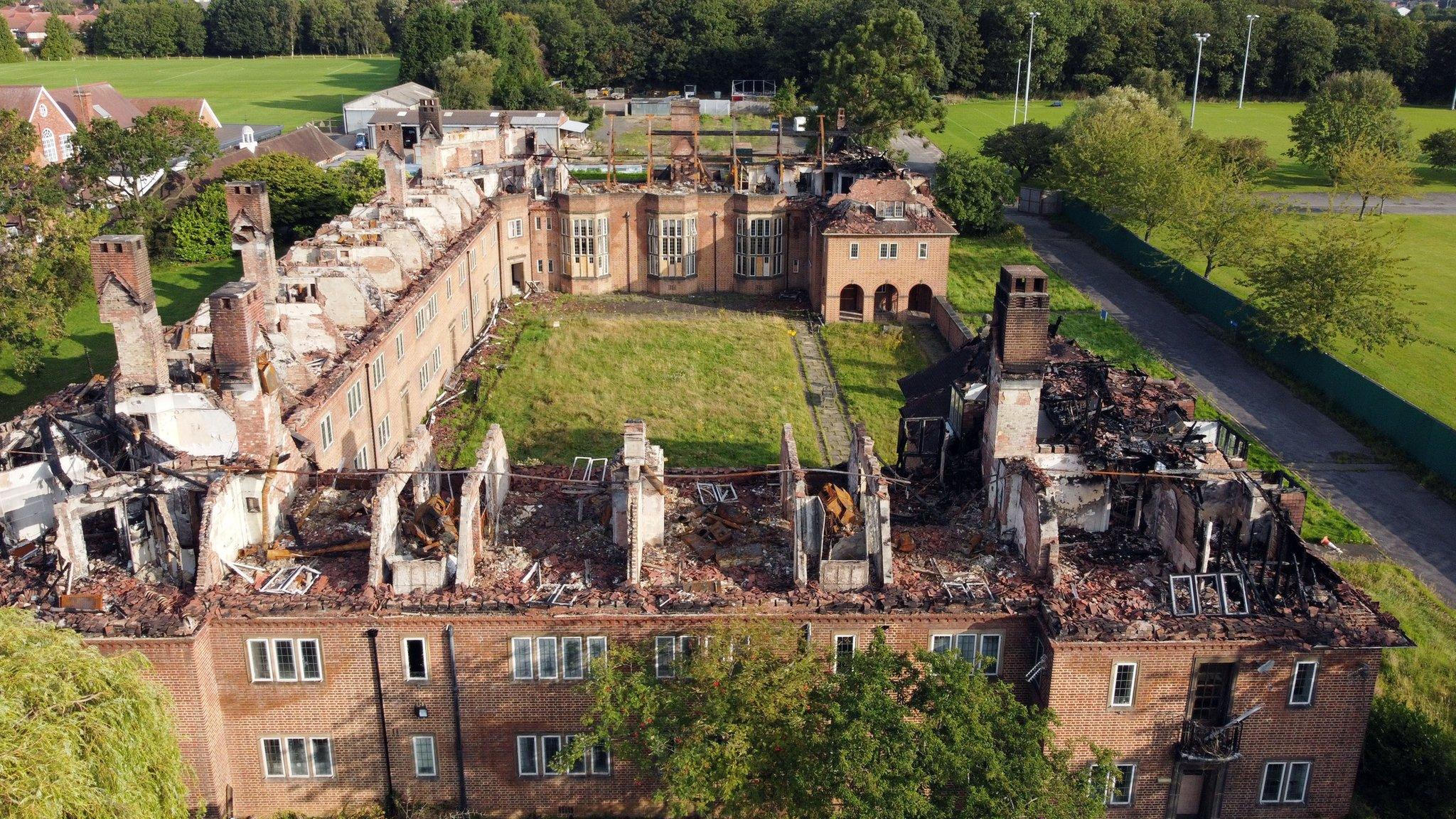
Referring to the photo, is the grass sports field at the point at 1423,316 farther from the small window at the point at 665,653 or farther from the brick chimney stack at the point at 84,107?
the brick chimney stack at the point at 84,107

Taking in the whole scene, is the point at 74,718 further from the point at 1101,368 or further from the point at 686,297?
the point at 686,297

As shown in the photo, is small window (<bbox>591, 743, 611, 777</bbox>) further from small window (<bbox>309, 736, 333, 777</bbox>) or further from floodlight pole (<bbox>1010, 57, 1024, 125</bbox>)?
floodlight pole (<bbox>1010, 57, 1024, 125</bbox>)

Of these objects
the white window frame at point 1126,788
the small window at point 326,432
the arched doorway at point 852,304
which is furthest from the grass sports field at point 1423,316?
the small window at point 326,432

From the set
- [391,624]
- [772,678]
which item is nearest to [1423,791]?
[772,678]

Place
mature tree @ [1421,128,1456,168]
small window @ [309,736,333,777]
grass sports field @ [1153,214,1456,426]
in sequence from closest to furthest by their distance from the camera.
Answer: small window @ [309,736,333,777]
grass sports field @ [1153,214,1456,426]
mature tree @ [1421,128,1456,168]

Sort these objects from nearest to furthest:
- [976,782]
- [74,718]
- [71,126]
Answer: [74,718]
[976,782]
[71,126]

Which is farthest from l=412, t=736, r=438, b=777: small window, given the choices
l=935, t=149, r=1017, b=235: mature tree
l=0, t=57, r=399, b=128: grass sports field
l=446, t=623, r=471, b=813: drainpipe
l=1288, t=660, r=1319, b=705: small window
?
l=0, t=57, r=399, b=128: grass sports field
